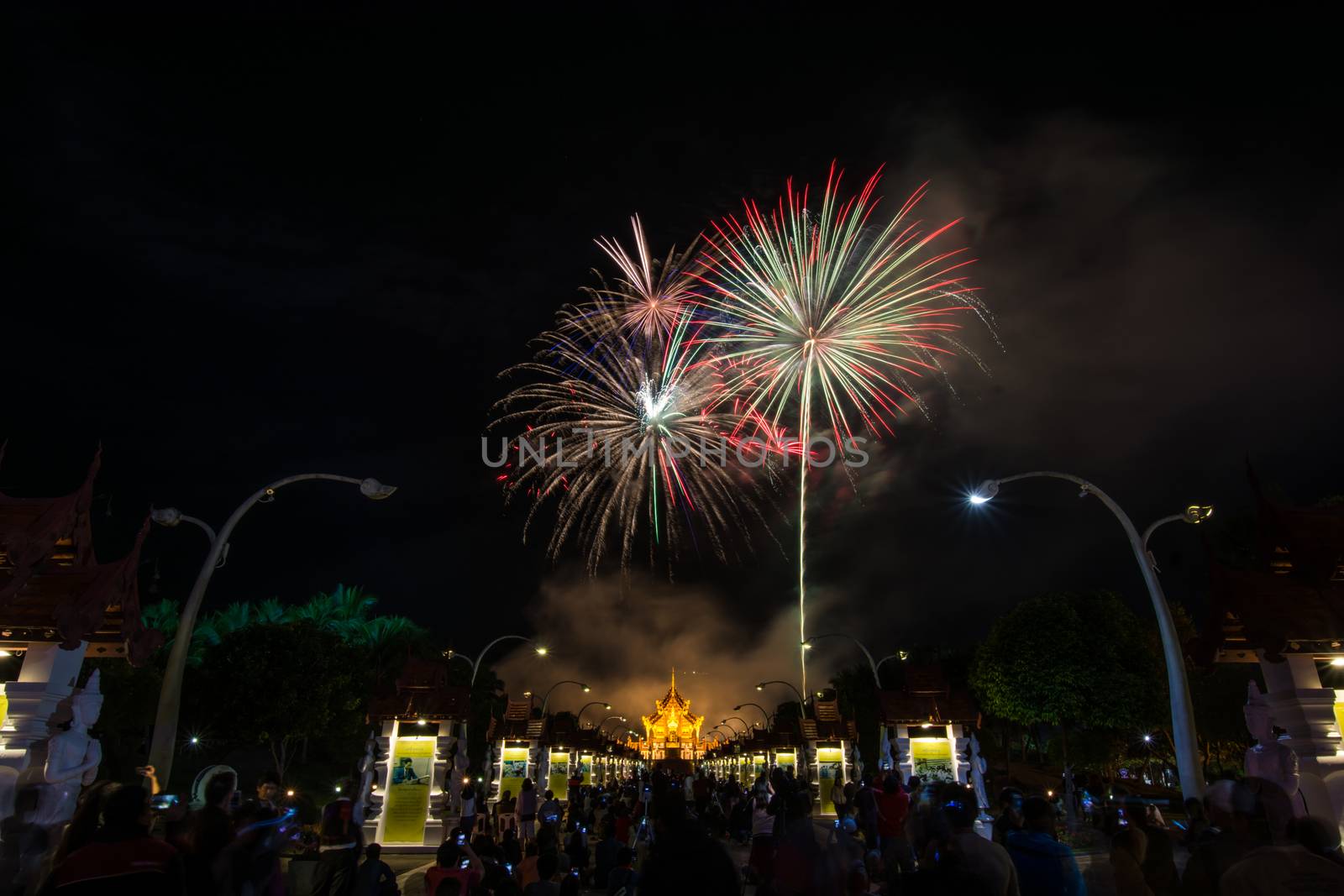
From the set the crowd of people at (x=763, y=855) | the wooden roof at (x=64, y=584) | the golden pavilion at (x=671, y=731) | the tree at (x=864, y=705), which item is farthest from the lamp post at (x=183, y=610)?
the golden pavilion at (x=671, y=731)

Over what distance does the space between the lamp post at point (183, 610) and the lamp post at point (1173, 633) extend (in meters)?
17.0

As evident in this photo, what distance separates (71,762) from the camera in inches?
479

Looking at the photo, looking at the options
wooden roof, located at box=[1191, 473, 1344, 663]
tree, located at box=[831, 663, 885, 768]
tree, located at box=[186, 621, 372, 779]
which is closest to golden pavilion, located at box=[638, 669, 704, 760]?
tree, located at box=[831, 663, 885, 768]

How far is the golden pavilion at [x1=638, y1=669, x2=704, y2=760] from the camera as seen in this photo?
171 meters

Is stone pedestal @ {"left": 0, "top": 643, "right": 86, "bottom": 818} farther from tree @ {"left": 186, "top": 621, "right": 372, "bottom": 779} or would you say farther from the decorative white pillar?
tree @ {"left": 186, "top": 621, "right": 372, "bottom": 779}

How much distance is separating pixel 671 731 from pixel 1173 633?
16732cm

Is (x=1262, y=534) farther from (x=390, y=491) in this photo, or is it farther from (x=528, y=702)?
(x=528, y=702)

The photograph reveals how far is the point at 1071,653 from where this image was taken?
142ft

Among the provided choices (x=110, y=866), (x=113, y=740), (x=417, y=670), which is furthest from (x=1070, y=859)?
(x=113, y=740)

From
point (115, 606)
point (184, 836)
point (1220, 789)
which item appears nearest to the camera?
point (184, 836)

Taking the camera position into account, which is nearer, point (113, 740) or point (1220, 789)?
point (1220, 789)

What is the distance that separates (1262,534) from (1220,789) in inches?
472

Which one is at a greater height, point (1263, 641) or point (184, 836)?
point (1263, 641)

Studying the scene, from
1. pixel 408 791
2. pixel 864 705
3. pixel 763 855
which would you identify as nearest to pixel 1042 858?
pixel 763 855
